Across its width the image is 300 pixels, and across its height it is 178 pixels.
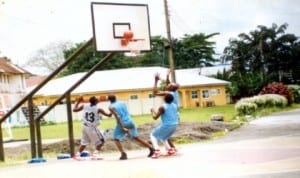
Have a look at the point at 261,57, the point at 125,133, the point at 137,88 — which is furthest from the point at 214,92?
the point at 125,133

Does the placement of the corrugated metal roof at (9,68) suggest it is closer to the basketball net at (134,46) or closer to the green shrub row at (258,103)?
the green shrub row at (258,103)

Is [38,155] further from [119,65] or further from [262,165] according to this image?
[119,65]

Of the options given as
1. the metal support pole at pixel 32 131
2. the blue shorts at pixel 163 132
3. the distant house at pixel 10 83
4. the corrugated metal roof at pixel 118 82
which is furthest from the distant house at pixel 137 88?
the blue shorts at pixel 163 132

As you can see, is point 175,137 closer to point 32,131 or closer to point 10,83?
point 32,131

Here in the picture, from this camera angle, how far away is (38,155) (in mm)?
11945

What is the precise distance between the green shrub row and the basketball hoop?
11.7 m

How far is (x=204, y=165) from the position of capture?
806 centimetres

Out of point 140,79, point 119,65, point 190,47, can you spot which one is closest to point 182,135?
point 140,79

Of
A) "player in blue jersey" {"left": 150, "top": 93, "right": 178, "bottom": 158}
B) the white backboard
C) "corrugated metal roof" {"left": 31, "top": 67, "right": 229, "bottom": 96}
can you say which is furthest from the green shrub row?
"corrugated metal roof" {"left": 31, "top": 67, "right": 229, "bottom": 96}

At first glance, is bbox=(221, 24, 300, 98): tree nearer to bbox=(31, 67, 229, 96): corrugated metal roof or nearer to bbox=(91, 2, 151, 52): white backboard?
bbox=(91, 2, 151, 52): white backboard

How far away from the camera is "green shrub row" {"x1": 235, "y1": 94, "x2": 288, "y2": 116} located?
75.5 ft

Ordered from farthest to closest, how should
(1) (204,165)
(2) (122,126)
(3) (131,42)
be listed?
1. (3) (131,42)
2. (2) (122,126)
3. (1) (204,165)

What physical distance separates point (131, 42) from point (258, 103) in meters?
13.6

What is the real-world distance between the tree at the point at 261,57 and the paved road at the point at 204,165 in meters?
1.34
